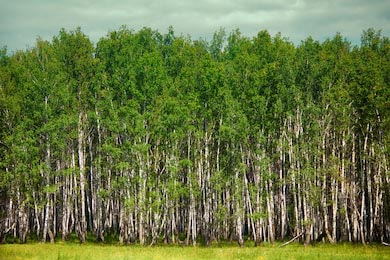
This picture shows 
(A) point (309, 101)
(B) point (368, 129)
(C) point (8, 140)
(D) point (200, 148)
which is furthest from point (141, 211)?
(B) point (368, 129)

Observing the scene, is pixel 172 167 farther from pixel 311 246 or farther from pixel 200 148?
pixel 311 246

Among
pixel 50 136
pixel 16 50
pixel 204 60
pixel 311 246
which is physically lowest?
pixel 311 246

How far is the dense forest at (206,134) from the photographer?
43125 mm

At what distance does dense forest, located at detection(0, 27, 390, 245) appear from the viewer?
4312 centimetres

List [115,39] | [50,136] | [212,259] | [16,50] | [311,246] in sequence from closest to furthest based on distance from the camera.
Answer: [212,259] → [311,246] → [50,136] → [115,39] → [16,50]

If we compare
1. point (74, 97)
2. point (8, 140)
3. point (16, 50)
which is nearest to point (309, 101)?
point (74, 97)

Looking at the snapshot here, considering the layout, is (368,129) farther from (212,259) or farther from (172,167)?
(212,259)

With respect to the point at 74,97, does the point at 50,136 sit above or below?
below

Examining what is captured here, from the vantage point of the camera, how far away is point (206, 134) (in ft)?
148

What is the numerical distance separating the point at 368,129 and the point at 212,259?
945 inches

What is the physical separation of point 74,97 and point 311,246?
24686 mm

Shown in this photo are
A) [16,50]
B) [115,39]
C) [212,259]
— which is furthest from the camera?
[16,50]

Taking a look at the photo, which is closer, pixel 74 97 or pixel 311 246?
pixel 311 246

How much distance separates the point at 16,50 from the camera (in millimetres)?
58500
